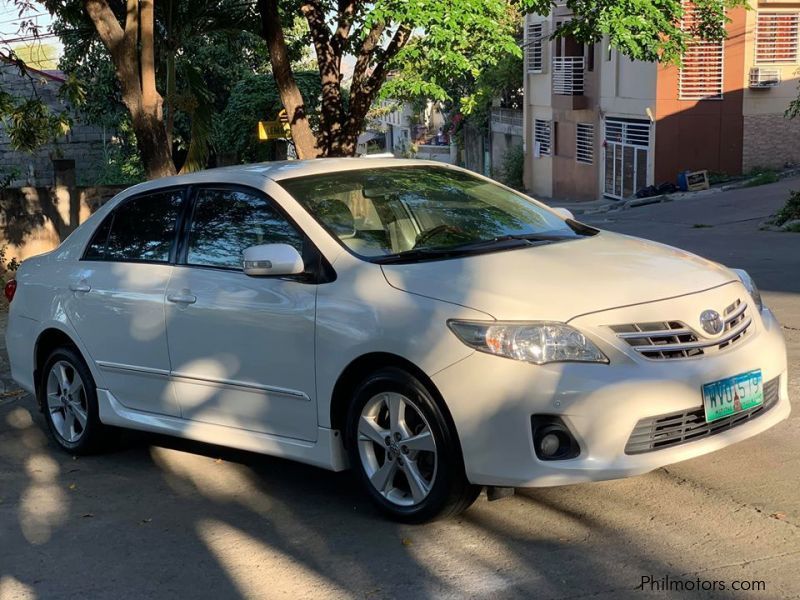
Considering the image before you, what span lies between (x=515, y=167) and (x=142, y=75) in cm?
3532

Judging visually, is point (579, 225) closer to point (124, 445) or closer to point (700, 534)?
point (700, 534)

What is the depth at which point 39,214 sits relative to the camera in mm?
14500

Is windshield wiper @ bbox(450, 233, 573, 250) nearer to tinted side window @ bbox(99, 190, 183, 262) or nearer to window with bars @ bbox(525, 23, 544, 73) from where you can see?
tinted side window @ bbox(99, 190, 183, 262)

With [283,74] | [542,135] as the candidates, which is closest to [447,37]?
[283,74]

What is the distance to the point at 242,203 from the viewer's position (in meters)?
5.72

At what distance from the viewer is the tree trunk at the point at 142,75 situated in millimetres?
11195

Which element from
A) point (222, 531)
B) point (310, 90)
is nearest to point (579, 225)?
point (222, 531)

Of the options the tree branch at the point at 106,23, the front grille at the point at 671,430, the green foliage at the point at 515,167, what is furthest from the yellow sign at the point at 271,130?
the green foliage at the point at 515,167

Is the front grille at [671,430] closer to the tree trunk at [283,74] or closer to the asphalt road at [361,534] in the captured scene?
the asphalt road at [361,534]

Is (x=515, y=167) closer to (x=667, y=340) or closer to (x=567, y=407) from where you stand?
(x=667, y=340)

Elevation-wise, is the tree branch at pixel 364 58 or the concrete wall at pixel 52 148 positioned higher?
the tree branch at pixel 364 58

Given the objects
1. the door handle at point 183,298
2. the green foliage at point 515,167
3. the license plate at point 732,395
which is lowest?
the green foliage at point 515,167

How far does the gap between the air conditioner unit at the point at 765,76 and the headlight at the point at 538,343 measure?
2960 centimetres

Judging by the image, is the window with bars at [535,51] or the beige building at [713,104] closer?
the beige building at [713,104]
